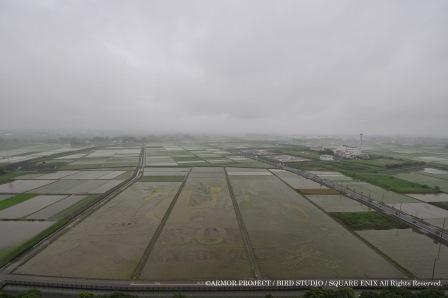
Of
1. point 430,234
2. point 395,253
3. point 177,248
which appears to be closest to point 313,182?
point 430,234

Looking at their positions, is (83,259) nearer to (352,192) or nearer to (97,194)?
(97,194)

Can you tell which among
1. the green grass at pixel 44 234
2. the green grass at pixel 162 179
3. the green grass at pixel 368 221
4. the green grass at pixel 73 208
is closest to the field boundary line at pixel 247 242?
the green grass at pixel 368 221

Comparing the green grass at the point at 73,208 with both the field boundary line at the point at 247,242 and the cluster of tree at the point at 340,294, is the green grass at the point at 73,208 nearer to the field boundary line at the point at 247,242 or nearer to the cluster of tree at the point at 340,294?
the cluster of tree at the point at 340,294

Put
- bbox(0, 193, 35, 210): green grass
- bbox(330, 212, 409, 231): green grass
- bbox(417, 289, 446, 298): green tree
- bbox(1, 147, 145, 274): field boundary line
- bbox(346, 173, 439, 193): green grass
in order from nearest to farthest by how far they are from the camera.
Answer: bbox(417, 289, 446, 298): green tree
bbox(1, 147, 145, 274): field boundary line
bbox(330, 212, 409, 231): green grass
bbox(0, 193, 35, 210): green grass
bbox(346, 173, 439, 193): green grass

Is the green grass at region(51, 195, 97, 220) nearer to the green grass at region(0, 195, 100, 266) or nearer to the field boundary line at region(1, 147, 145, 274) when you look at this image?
the green grass at region(0, 195, 100, 266)

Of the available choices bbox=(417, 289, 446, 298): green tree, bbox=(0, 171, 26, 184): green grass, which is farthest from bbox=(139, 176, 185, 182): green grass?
bbox=(417, 289, 446, 298): green tree

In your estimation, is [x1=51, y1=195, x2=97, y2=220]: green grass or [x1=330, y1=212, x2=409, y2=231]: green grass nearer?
[x1=330, y1=212, x2=409, y2=231]: green grass

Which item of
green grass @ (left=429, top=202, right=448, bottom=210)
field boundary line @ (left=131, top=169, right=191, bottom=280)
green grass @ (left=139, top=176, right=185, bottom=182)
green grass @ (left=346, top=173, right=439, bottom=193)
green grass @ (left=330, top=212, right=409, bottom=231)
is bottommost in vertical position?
field boundary line @ (left=131, top=169, right=191, bottom=280)
